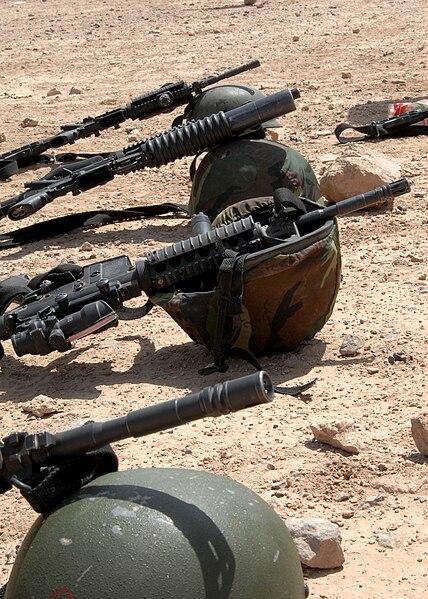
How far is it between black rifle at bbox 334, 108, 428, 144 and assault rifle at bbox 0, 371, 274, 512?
724 centimetres

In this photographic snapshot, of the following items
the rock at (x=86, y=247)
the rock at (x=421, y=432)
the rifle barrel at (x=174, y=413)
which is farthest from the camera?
the rock at (x=86, y=247)

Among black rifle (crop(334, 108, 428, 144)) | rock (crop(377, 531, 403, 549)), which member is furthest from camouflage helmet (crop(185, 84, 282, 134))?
rock (crop(377, 531, 403, 549))

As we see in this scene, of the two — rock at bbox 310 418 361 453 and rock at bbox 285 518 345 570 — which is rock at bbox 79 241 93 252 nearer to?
rock at bbox 310 418 361 453

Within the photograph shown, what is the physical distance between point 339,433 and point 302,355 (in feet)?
3.81

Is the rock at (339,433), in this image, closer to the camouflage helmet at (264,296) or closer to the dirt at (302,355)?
the dirt at (302,355)

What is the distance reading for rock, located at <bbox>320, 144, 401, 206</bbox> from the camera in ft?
27.9

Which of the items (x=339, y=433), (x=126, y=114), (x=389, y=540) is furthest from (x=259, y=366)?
(x=126, y=114)

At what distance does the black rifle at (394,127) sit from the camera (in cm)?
1023

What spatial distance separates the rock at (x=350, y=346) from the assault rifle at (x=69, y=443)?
271 cm

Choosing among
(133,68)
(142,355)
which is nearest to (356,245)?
(142,355)

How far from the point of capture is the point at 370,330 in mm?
6328

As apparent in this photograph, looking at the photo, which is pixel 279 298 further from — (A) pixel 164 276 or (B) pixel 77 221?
(B) pixel 77 221

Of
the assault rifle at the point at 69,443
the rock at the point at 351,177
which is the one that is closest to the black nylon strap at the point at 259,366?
the assault rifle at the point at 69,443

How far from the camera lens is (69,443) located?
3.44 m
